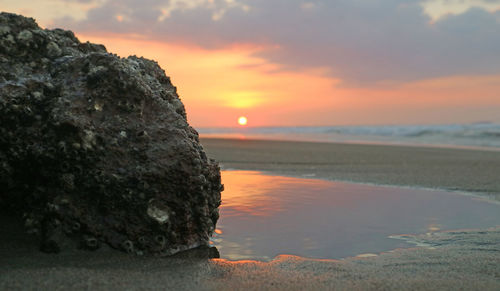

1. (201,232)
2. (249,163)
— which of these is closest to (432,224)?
(201,232)

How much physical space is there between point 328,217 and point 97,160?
81.7 inches

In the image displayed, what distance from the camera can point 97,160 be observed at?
8.40 ft

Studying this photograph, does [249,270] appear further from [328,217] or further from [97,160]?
[328,217]

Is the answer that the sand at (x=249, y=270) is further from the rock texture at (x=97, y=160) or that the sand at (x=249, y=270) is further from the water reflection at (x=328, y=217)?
the water reflection at (x=328, y=217)

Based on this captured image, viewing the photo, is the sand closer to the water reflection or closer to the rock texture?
the rock texture

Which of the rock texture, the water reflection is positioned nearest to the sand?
the rock texture

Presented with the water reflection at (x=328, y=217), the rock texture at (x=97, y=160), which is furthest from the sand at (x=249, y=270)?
the water reflection at (x=328, y=217)

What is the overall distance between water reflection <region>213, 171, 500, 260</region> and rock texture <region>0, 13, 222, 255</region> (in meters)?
0.46

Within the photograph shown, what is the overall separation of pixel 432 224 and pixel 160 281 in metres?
2.49

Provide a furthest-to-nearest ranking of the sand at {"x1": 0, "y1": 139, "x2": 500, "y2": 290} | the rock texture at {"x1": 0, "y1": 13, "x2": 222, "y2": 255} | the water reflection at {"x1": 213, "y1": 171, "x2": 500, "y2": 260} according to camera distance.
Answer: the water reflection at {"x1": 213, "y1": 171, "x2": 500, "y2": 260} < the rock texture at {"x1": 0, "y1": 13, "x2": 222, "y2": 255} < the sand at {"x1": 0, "y1": 139, "x2": 500, "y2": 290}

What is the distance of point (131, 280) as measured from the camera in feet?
6.96

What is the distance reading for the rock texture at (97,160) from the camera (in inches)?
99.0

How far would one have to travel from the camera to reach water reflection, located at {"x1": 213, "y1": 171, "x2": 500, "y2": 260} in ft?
9.62

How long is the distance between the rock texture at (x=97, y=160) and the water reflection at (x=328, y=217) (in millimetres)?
462
